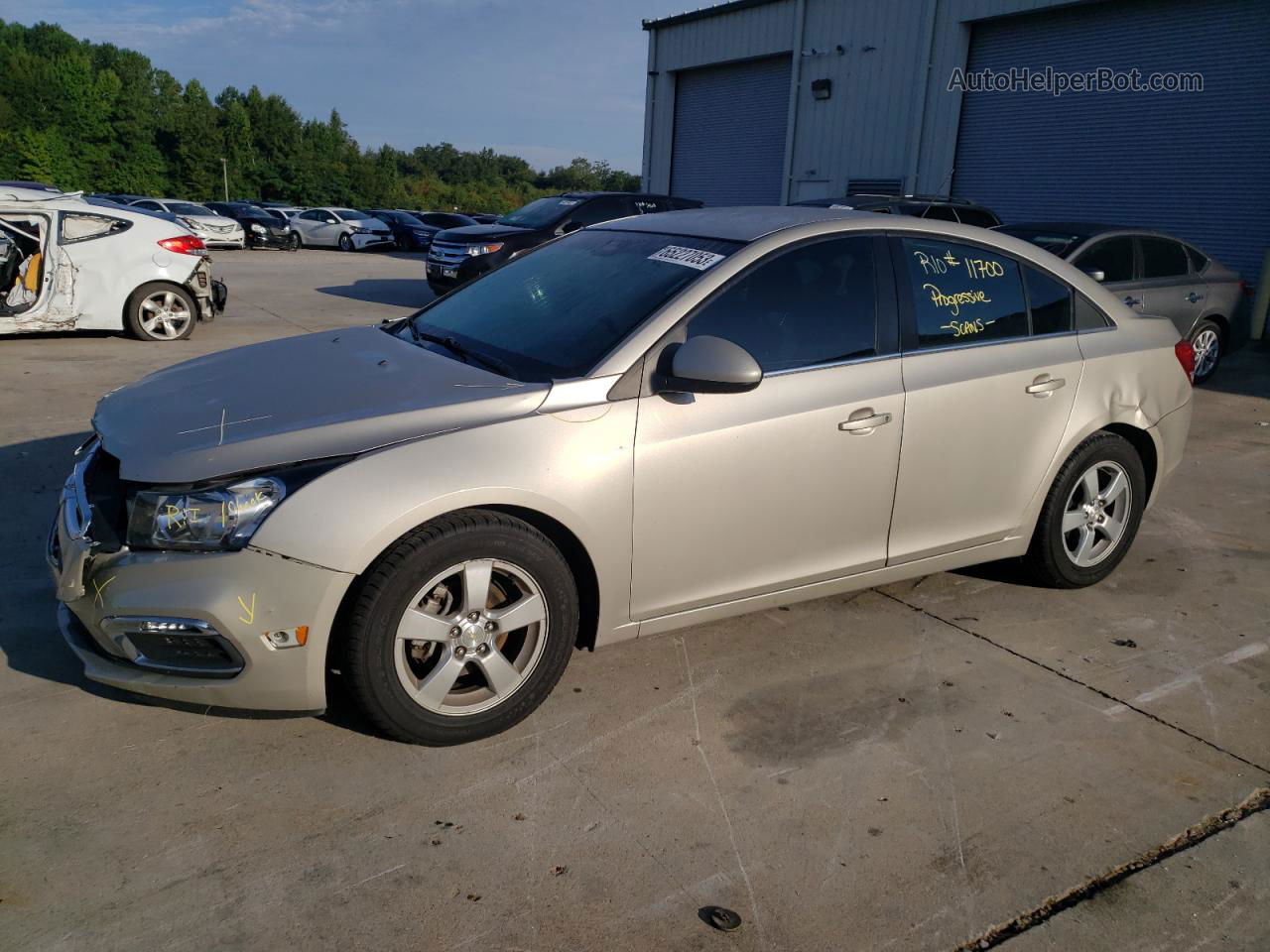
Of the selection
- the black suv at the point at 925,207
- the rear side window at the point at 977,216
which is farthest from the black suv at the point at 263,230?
the rear side window at the point at 977,216

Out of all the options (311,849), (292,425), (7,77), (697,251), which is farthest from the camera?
(7,77)

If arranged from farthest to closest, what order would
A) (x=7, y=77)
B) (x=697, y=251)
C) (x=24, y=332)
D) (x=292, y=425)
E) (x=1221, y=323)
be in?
(x=7, y=77) < (x=1221, y=323) < (x=24, y=332) < (x=697, y=251) < (x=292, y=425)

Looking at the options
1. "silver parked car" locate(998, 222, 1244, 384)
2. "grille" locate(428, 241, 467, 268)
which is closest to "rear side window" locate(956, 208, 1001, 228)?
"silver parked car" locate(998, 222, 1244, 384)

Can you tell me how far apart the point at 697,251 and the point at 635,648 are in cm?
155

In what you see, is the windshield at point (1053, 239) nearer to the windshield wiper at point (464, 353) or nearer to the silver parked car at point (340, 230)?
the windshield wiper at point (464, 353)

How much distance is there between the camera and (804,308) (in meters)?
3.79

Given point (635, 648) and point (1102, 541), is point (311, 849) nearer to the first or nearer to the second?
point (635, 648)

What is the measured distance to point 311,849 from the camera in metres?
2.72

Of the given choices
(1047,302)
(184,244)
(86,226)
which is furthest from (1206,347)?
(86,226)

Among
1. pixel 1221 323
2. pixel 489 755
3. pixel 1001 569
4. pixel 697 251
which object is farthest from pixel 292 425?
pixel 1221 323

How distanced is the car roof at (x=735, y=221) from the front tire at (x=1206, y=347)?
26.3ft

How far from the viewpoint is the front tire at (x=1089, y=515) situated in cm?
448

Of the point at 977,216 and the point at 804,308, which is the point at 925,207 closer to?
the point at 977,216

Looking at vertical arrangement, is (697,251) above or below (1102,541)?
above
